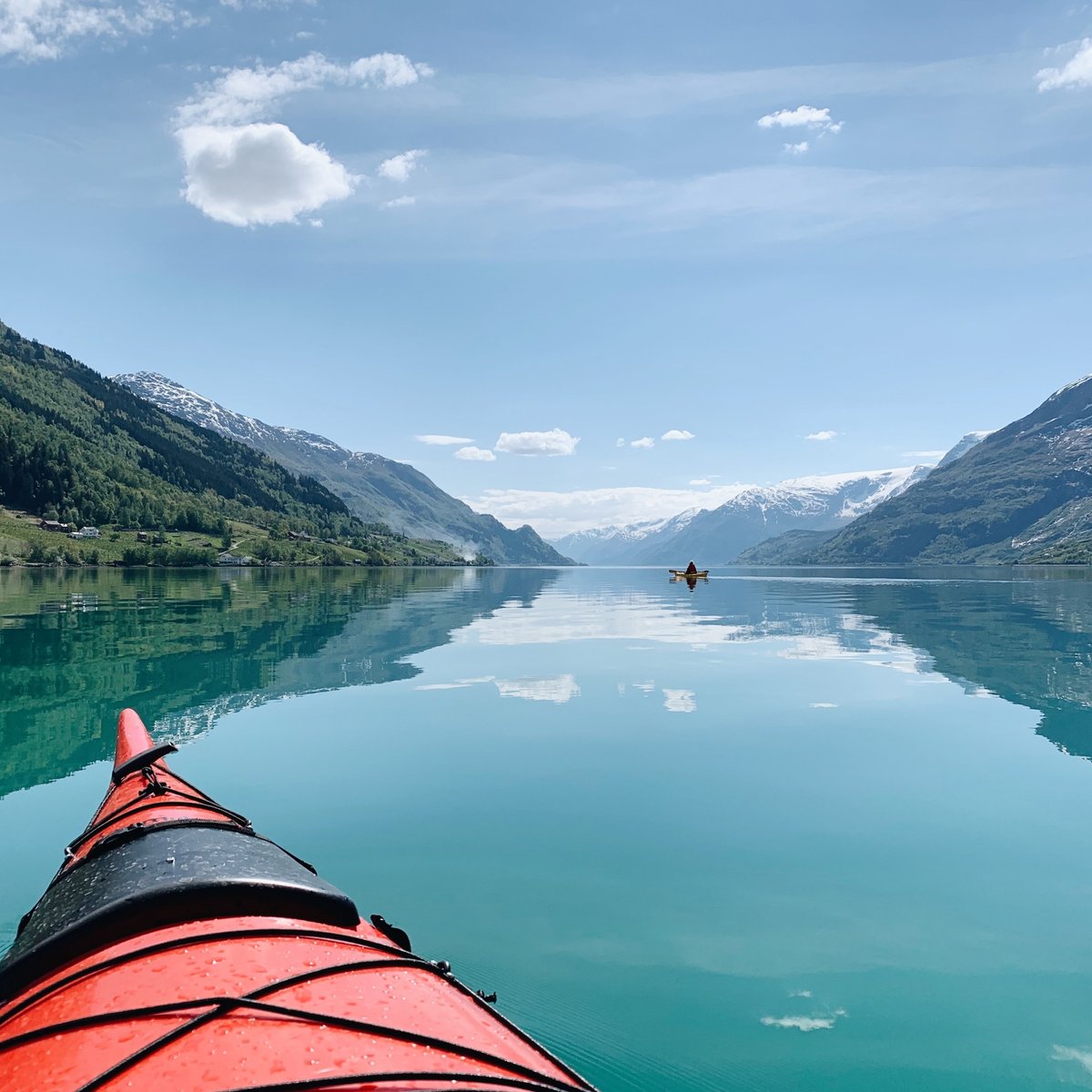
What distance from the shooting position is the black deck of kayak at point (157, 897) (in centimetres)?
565

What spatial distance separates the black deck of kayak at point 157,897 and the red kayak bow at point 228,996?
0.02 meters

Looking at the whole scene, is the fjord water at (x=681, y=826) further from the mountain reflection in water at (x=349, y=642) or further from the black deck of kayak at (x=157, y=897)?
the black deck of kayak at (x=157, y=897)

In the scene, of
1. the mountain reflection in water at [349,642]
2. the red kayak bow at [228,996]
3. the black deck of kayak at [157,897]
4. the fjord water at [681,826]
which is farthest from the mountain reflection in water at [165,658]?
the red kayak bow at [228,996]

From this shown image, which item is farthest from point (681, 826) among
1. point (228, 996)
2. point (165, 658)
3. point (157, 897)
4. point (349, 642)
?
point (349, 642)

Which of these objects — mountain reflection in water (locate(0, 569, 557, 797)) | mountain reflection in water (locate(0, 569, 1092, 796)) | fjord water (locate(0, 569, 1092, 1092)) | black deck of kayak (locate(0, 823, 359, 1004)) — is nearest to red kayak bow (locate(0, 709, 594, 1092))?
black deck of kayak (locate(0, 823, 359, 1004))

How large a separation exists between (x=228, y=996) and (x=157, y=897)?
5.47 ft

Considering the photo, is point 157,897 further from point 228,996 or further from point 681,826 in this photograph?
point 681,826

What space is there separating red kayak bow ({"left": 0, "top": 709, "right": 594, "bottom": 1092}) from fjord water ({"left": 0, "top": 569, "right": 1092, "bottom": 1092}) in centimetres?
528

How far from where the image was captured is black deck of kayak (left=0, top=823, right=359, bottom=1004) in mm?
5648

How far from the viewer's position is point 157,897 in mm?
5934

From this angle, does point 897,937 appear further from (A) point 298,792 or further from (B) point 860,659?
(B) point 860,659

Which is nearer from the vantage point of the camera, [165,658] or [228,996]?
[228,996]

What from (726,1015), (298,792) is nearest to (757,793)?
(726,1015)

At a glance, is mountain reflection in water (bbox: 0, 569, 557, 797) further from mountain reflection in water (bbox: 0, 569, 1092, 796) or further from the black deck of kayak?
the black deck of kayak
